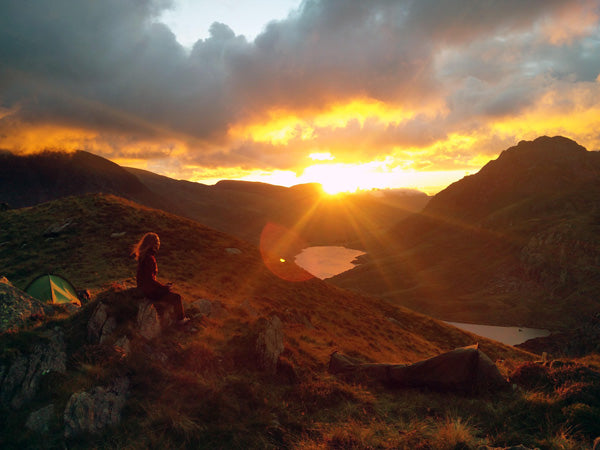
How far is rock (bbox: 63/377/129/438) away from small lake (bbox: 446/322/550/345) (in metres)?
117

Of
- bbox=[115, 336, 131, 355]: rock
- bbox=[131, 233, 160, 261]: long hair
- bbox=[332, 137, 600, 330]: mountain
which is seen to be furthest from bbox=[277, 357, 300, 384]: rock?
bbox=[332, 137, 600, 330]: mountain

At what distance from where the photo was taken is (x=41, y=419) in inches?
313

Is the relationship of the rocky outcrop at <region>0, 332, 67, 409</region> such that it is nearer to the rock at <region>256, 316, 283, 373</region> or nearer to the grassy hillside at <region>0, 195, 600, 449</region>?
the grassy hillside at <region>0, 195, 600, 449</region>

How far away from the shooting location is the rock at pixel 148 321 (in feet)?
36.5

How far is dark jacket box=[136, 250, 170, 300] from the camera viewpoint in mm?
11773

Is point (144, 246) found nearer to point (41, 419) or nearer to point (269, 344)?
point (41, 419)

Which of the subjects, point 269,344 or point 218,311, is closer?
point 269,344


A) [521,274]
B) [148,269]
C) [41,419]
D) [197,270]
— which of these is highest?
[148,269]

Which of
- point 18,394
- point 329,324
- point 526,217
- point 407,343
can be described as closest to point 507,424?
point 18,394

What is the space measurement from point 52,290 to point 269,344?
14865 mm

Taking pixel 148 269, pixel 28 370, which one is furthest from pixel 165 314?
pixel 28 370

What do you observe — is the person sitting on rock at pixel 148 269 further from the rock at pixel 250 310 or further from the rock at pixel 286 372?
the rock at pixel 250 310

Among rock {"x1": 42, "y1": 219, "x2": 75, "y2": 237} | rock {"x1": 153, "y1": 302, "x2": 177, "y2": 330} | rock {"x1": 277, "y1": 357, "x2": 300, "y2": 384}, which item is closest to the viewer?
rock {"x1": 277, "y1": 357, "x2": 300, "y2": 384}

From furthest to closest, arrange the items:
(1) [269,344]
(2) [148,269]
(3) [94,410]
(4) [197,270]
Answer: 1. (4) [197,270]
2. (1) [269,344]
3. (2) [148,269]
4. (3) [94,410]
